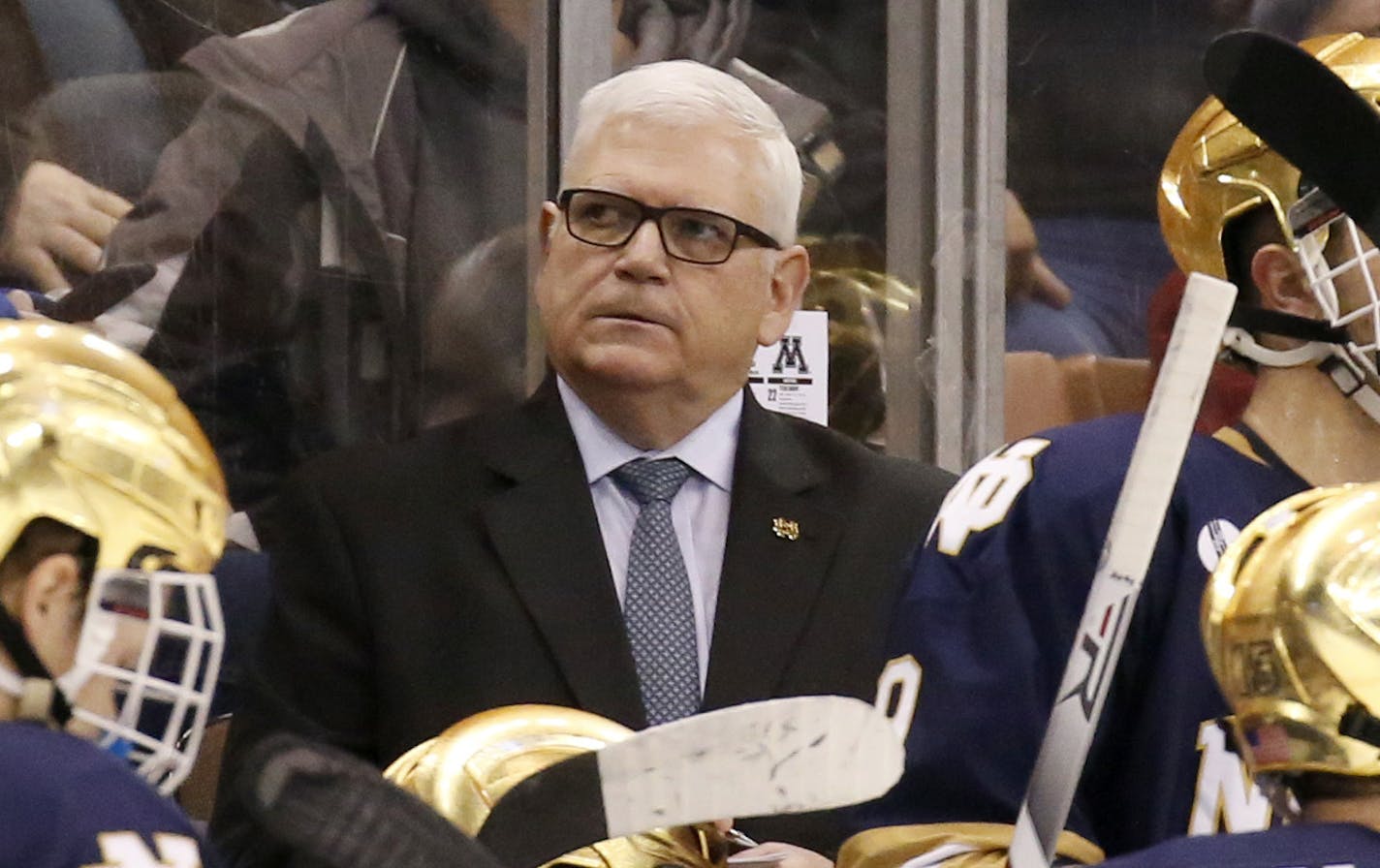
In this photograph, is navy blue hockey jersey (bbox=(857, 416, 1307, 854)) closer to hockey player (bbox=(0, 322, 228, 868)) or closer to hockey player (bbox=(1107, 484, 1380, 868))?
hockey player (bbox=(1107, 484, 1380, 868))

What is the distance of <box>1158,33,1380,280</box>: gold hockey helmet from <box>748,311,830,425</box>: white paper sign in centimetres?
114

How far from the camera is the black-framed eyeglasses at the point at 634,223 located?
2.22m

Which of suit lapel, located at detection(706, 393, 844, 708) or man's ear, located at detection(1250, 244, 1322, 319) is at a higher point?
man's ear, located at detection(1250, 244, 1322, 319)

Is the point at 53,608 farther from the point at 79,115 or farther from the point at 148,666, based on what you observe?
the point at 79,115

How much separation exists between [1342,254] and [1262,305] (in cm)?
9

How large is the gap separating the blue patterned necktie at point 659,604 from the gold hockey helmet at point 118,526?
2.08 ft

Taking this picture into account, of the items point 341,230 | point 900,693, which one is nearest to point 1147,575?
point 900,693

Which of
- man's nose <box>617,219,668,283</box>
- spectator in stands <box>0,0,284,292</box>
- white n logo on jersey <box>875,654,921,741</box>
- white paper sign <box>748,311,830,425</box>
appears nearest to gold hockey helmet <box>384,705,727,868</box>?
white n logo on jersey <box>875,654,921,741</box>

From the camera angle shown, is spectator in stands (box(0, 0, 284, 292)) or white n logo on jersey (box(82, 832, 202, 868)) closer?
white n logo on jersey (box(82, 832, 202, 868))

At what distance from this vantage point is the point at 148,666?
4.87ft

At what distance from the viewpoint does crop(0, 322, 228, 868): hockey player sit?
1.34m

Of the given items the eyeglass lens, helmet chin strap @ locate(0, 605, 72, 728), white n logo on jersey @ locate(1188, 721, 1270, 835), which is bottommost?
white n logo on jersey @ locate(1188, 721, 1270, 835)

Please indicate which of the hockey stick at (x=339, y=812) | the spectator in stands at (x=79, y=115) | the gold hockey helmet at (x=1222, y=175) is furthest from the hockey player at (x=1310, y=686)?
the spectator in stands at (x=79, y=115)

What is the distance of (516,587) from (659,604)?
13 cm
